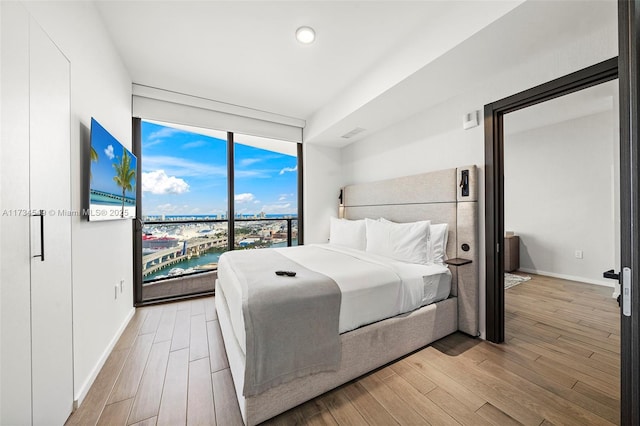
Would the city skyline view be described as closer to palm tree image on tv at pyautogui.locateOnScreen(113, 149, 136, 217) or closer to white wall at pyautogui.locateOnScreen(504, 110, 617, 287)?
palm tree image on tv at pyautogui.locateOnScreen(113, 149, 136, 217)

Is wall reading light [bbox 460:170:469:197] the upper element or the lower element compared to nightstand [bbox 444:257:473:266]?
upper

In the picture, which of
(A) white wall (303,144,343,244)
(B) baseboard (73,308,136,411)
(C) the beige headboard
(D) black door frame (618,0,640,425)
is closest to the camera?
(D) black door frame (618,0,640,425)

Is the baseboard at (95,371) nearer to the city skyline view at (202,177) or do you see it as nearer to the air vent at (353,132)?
the city skyline view at (202,177)

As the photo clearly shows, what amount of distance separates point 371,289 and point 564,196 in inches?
184

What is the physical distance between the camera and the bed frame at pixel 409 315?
1.46m

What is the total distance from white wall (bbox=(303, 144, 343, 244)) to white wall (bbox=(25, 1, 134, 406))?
2582 millimetres

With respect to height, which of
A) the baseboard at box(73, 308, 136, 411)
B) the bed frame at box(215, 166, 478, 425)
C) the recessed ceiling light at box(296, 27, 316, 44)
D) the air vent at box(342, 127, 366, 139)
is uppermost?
the recessed ceiling light at box(296, 27, 316, 44)

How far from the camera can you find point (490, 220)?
221 centimetres

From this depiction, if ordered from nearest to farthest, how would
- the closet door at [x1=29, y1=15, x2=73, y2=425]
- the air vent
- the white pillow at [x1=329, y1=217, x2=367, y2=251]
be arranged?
the closet door at [x1=29, y1=15, x2=73, y2=425], the white pillow at [x1=329, y1=217, x2=367, y2=251], the air vent

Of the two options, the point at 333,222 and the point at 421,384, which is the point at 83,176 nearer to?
the point at 421,384

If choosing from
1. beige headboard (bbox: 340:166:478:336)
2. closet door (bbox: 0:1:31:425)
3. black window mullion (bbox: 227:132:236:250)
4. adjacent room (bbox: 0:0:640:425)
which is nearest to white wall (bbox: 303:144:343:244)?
adjacent room (bbox: 0:0:640:425)

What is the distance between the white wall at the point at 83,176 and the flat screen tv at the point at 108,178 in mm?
70

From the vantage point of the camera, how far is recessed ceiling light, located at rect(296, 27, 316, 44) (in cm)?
212

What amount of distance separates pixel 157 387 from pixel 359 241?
98.3 inches
